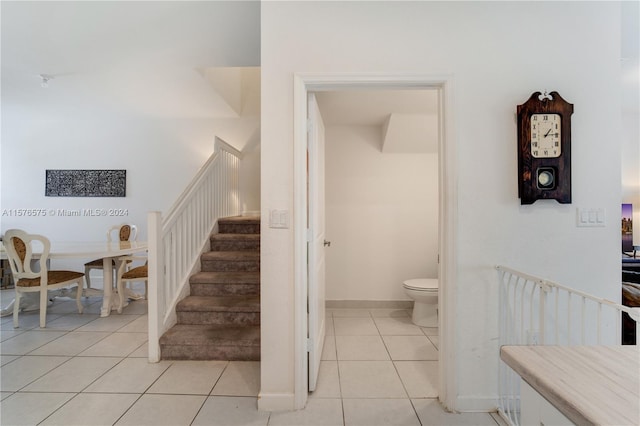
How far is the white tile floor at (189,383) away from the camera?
5.64 feet

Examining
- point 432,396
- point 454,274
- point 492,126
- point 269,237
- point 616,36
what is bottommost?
point 432,396

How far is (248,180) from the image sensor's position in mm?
4762

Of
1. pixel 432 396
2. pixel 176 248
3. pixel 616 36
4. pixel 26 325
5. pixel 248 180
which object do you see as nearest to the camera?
pixel 616 36

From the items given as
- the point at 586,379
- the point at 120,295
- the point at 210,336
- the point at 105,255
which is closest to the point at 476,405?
the point at 586,379

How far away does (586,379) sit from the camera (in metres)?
0.60

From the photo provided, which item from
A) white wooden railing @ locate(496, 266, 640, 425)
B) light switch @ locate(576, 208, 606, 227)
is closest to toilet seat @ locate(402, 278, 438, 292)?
white wooden railing @ locate(496, 266, 640, 425)

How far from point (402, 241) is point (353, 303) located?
0.95 metres

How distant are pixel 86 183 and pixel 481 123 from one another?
5530 mm

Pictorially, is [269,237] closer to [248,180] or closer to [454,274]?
[454,274]

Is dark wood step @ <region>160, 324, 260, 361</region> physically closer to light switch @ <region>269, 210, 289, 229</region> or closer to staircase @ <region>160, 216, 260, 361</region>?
staircase @ <region>160, 216, 260, 361</region>

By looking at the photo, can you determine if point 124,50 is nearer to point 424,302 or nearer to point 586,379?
point 586,379

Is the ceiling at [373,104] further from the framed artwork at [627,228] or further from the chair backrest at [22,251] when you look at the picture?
the chair backrest at [22,251]

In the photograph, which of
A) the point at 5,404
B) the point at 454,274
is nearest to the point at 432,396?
the point at 454,274

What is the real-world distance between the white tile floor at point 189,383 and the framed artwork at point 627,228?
103 inches
